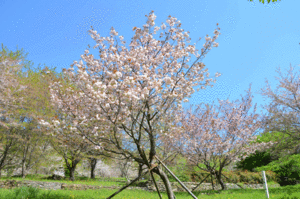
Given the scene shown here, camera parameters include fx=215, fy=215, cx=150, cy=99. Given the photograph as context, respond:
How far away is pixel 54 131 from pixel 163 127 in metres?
3.89

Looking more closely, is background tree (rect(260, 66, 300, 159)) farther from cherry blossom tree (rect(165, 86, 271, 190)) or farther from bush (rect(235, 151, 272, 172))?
bush (rect(235, 151, 272, 172))

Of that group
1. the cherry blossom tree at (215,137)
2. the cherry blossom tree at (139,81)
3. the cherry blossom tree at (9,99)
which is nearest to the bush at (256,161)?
the cherry blossom tree at (215,137)

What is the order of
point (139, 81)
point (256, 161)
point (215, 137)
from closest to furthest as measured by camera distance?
1. point (139, 81)
2. point (215, 137)
3. point (256, 161)

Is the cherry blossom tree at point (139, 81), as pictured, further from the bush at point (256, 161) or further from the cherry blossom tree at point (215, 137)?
the bush at point (256, 161)

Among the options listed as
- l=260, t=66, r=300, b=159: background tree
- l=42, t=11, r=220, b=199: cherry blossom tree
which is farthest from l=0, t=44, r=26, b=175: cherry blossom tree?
l=260, t=66, r=300, b=159: background tree

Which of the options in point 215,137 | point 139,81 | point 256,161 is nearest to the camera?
point 139,81

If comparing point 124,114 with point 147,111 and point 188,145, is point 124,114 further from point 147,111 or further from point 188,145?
point 188,145

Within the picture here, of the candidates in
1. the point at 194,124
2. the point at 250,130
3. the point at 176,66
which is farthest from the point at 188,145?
the point at 176,66

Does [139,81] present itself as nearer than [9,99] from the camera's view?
Yes

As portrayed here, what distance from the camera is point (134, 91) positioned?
5.50 metres

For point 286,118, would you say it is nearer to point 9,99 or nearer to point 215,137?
point 215,137

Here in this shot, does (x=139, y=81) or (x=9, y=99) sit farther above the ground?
(x=9, y=99)

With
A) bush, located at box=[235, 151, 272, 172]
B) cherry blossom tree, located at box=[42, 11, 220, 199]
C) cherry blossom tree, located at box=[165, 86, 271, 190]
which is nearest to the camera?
cherry blossom tree, located at box=[42, 11, 220, 199]

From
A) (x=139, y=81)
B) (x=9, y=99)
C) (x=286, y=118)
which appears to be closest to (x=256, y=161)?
(x=286, y=118)
